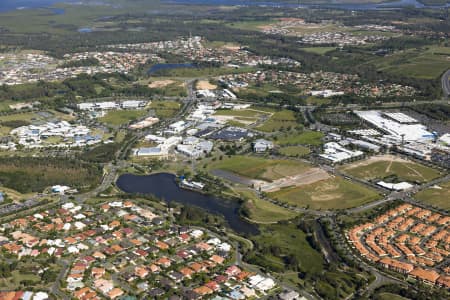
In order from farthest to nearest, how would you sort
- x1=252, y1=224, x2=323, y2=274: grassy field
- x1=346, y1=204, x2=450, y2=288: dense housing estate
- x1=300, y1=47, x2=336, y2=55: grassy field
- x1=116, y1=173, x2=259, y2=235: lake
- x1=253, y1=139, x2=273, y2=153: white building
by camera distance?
x1=300, y1=47, x2=336, y2=55: grassy field → x1=253, y1=139, x2=273, y2=153: white building → x1=116, y1=173, x2=259, y2=235: lake → x1=252, y1=224, x2=323, y2=274: grassy field → x1=346, y1=204, x2=450, y2=288: dense housing estate

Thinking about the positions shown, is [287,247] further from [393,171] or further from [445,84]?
[445,84]

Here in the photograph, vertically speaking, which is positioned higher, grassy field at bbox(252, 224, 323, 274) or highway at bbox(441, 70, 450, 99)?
highway at bbox(441, 70, 450, 99)

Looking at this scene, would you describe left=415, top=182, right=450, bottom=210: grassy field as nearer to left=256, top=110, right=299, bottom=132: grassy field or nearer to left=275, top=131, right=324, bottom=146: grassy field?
left=275, top=131, right=324, bottom=146: grassy field

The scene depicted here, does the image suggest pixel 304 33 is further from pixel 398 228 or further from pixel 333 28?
pixel 398 228

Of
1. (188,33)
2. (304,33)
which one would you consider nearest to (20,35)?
(188,33)

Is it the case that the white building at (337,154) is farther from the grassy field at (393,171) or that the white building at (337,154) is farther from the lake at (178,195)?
the lake at (178,195)

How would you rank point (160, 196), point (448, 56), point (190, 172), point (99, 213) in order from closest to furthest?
point (99, 213)
point (160, 196)
point (190, 172)
point (448, 56)

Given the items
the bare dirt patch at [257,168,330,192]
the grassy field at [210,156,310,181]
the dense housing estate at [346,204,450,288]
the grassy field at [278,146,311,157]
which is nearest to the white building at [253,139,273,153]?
the grassy field at [278,146,311,157]
